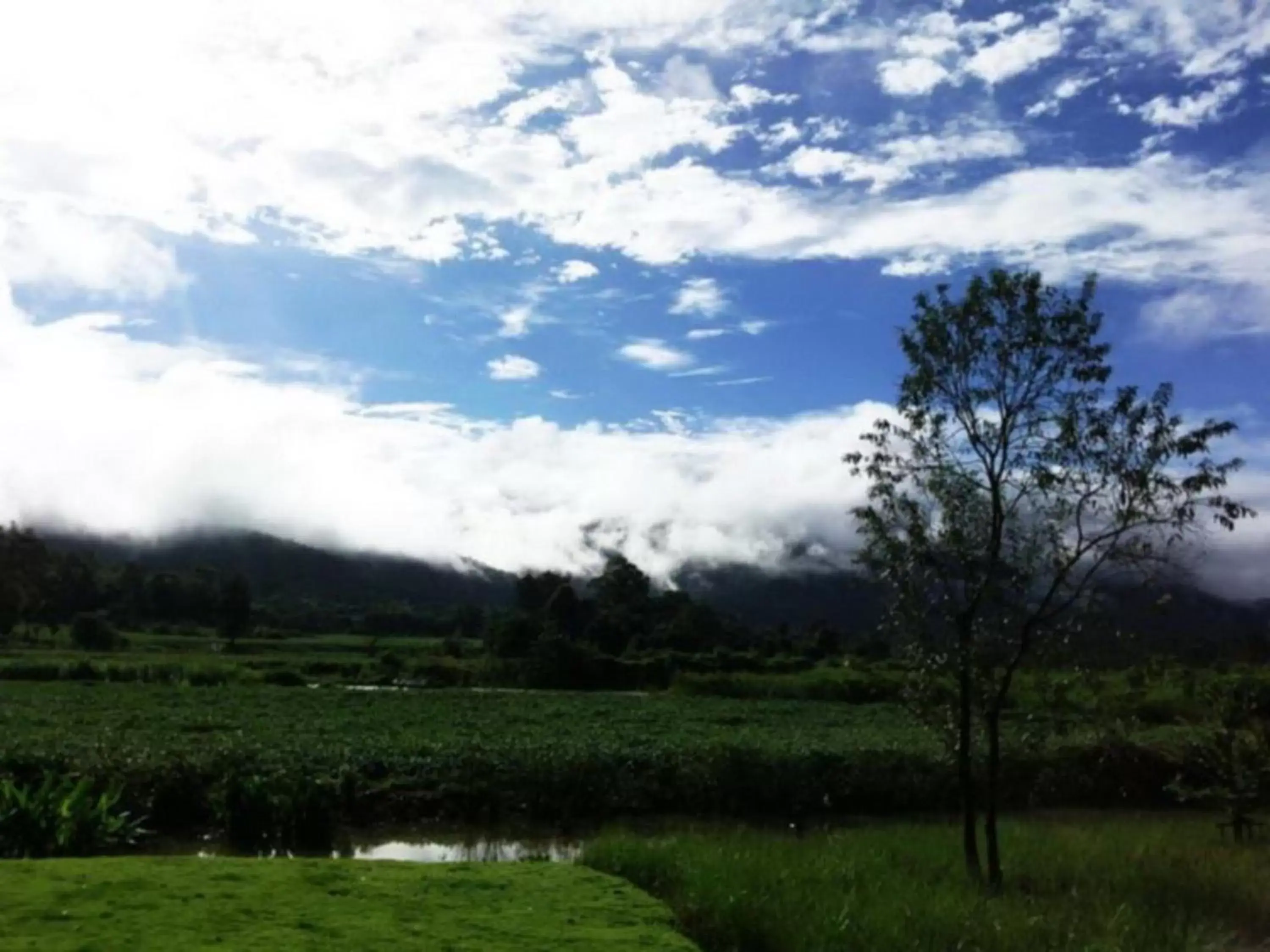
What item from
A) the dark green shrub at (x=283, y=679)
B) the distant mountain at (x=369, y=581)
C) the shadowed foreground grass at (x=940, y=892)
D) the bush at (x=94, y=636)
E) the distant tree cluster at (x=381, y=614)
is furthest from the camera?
the distant mountain at (x=369, y=581)

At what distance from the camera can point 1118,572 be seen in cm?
1172

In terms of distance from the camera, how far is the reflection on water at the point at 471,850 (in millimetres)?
16375

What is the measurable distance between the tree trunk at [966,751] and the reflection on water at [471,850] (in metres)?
5.58

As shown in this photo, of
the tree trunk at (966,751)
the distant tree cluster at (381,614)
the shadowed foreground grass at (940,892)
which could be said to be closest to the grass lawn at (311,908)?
the shadowed foreground grass at (940,892)

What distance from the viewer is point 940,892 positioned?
10.2m

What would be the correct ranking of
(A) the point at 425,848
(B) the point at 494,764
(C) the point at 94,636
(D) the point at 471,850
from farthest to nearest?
1. (C) the point at 94,636
2. (B) the point at 494,764
3. (A) the point at 425,848
4. (D) the point at 471,850

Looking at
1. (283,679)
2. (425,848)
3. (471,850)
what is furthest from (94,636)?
(471,850)

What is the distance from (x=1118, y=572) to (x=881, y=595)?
2379 millimetres

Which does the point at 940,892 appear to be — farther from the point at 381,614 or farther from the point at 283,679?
the point at 381,614

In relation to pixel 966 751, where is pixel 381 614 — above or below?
above

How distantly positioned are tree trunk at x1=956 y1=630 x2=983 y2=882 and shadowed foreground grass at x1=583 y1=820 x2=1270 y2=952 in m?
0.28

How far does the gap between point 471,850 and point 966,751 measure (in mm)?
8108

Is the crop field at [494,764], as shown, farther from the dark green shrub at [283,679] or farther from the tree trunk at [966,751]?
the dark green shrub at [283,679]

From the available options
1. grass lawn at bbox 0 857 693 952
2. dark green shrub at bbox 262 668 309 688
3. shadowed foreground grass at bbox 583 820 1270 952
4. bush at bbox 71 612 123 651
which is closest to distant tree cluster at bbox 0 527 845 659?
bush at bbox 71 612 123 651
